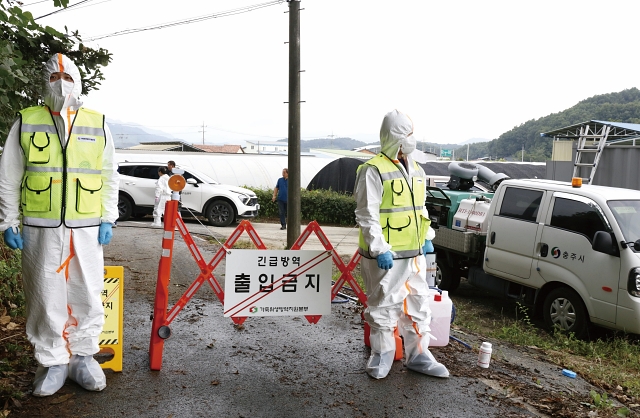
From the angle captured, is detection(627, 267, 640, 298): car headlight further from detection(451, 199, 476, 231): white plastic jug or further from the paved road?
detection(451, 199, 476, 231): white plastic jug

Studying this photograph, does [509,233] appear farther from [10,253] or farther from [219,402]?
[10,253]

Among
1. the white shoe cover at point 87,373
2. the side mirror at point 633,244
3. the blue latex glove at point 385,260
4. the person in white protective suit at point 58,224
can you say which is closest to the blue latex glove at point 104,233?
the person in white protective suit at point 58,224

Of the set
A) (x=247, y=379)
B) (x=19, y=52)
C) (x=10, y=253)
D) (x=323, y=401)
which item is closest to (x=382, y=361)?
(x=323, y=401)

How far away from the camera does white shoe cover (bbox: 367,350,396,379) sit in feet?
16.7

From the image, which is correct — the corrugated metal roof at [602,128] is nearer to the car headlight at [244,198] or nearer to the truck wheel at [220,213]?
the car headlight at [244,198]

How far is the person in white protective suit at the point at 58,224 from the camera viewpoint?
4.36 meters

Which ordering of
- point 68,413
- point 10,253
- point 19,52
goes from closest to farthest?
point 68,413 < point 19,52 < point 10,253

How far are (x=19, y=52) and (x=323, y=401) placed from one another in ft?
13.4

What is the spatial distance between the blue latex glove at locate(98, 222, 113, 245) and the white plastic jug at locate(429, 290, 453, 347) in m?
2.99

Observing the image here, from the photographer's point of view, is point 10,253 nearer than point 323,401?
No

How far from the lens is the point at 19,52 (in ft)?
17.9

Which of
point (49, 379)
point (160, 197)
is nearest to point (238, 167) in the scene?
point (160, 197)

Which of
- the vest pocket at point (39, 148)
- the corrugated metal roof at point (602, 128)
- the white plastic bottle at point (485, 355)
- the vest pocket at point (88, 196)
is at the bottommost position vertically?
the white plastic bottle at point (485, 355)

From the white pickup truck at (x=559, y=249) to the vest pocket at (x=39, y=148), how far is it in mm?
6104
